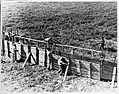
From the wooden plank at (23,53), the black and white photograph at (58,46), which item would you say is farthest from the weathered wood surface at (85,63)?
the wooden plank at (23,53)

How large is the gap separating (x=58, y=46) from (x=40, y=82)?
1.48 feet

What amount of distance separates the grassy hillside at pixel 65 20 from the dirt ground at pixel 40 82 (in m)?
0.39

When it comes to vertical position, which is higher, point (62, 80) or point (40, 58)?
point (40, 58)

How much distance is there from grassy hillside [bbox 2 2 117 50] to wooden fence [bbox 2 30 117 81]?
78 millimetres

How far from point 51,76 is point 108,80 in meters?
0.63

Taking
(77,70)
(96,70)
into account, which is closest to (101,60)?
(96,70)

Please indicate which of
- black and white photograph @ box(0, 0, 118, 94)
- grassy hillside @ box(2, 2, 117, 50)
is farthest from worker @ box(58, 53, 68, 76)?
grassy hillside @ box(2, 2, 117, 50)

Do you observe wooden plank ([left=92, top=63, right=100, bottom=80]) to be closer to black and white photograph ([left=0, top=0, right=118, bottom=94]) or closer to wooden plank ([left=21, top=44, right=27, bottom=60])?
black and white photograph ([left=0, top=0, right=118, bottom=94])

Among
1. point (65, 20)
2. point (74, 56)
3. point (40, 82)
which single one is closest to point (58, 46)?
point (74, 56)

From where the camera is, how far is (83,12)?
2773 mm

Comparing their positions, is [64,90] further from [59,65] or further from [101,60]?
[101,60]

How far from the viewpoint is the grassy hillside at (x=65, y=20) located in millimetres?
2691

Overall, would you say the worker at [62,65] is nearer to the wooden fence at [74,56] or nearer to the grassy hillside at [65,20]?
the wooden fence at [74,56]

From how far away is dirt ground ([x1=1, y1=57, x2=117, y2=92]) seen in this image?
2619mm
